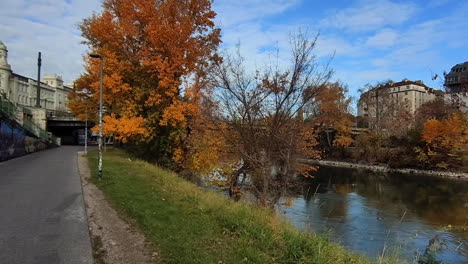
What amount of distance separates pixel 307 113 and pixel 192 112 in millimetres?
7321

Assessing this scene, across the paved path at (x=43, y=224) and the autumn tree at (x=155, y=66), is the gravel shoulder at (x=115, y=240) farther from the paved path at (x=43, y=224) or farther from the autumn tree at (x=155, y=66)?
the autumn tree at (x=155, y=66)

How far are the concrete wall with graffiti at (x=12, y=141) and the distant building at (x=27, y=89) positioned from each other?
35.4 meters

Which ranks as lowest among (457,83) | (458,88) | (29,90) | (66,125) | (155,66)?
(66,125)

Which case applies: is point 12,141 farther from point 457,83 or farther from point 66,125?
point 66,125

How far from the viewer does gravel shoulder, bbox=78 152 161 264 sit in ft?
20.9

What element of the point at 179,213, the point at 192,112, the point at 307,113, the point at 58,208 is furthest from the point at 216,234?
the point at 192,112

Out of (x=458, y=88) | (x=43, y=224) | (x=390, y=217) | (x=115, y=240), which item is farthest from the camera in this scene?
(x=390, y=217)

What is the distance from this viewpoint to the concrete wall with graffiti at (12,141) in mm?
26634

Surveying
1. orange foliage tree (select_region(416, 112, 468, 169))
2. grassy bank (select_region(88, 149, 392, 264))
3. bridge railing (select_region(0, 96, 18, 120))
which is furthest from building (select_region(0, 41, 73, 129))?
orange foliage tree (select_region(416, 112, 468, 169))

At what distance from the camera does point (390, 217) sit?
73.3 feet

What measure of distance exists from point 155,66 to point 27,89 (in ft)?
323

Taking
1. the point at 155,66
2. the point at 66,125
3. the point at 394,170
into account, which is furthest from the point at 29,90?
the point at 155,66

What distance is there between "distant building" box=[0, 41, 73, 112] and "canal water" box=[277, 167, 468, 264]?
5454 centimetres

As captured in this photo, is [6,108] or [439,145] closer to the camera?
[6,108]
